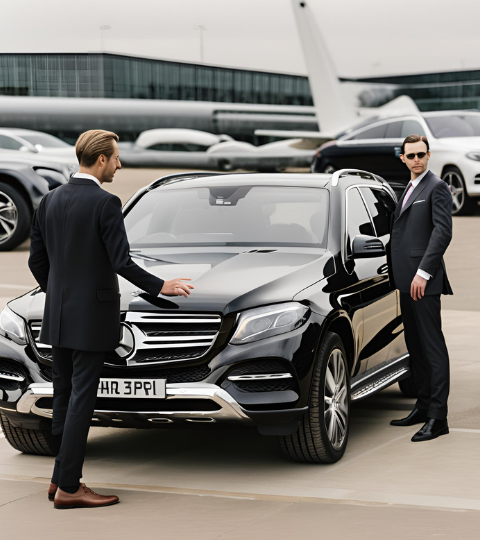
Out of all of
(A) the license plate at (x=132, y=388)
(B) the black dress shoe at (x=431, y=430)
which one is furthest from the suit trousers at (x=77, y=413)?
(B) the black dress shoe at (x=431, y=430)

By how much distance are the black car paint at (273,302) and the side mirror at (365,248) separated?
0.08 meters

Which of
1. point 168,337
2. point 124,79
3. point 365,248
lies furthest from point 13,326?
point 124,79

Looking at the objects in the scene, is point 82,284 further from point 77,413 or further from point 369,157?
point 369,157

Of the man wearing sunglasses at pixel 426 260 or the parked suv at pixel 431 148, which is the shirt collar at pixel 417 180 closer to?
the man wearing sunglasses at pixel 426 260

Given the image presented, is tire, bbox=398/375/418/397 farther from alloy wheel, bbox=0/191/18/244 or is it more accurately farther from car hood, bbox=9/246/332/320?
alloy wheel, bbox=0/191/18/244

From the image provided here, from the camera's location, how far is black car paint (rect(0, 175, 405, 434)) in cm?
543

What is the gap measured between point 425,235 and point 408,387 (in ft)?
5.83

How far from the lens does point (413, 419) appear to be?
22.8ft

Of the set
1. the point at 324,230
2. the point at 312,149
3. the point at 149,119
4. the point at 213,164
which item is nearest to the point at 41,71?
the point at 149,119

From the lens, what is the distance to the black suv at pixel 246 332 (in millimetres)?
5422

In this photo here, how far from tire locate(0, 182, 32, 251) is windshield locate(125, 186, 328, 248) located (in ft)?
34.0

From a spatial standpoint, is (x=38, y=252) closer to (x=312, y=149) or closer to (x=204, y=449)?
(x=204, y=449)

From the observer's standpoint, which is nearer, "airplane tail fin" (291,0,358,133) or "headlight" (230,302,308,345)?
"headlight" (230,302,308,345)

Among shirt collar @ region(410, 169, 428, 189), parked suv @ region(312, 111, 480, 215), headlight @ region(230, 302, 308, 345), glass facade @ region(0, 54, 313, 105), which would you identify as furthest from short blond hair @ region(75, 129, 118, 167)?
glass facade @ region(0, 54, 313, 105)
